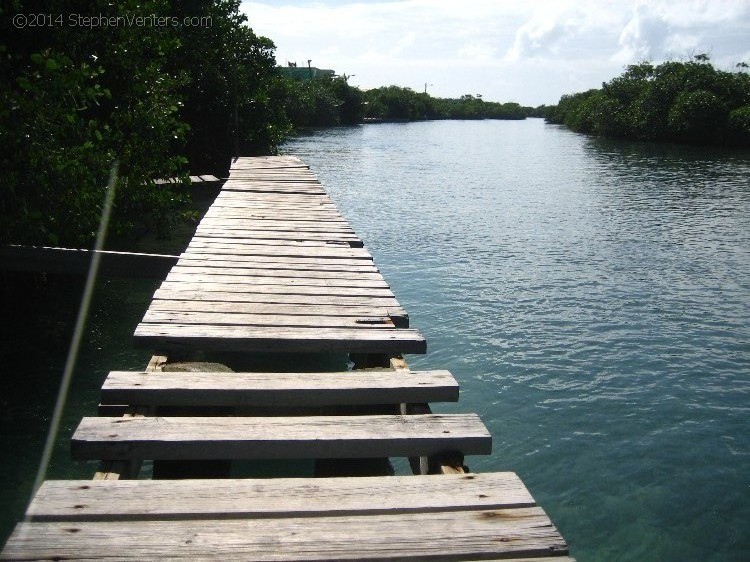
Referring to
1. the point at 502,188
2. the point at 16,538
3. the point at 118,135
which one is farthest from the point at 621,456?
the point at 502,188

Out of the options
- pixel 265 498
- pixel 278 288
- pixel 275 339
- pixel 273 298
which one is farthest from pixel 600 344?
pixel 265 498

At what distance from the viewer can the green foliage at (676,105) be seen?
2021 inches

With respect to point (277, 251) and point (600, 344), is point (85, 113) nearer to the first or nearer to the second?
point (277, 251)

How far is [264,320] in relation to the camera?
4.83m

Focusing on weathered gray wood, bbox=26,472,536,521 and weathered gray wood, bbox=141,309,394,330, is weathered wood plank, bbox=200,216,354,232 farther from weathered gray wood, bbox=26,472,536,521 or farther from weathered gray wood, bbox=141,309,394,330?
weathered gray wood, bbox=26,472,536,521

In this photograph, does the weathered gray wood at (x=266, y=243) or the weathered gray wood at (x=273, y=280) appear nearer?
the weathered gray wood at (x=273, y=280)

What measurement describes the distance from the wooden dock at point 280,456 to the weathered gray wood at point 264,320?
1 cm

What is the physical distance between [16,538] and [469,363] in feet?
22.2

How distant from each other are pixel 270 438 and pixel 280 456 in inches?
3.6

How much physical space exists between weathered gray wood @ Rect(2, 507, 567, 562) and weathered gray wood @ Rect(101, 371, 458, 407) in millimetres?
1139

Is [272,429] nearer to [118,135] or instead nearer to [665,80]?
[118,135]

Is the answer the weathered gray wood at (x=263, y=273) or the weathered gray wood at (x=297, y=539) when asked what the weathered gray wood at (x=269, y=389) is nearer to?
the weathered gray wood at (x=297, y=539)

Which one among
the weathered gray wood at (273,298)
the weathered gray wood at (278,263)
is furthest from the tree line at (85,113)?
the weathered gray wood at (273,298)

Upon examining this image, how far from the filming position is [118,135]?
799cm
